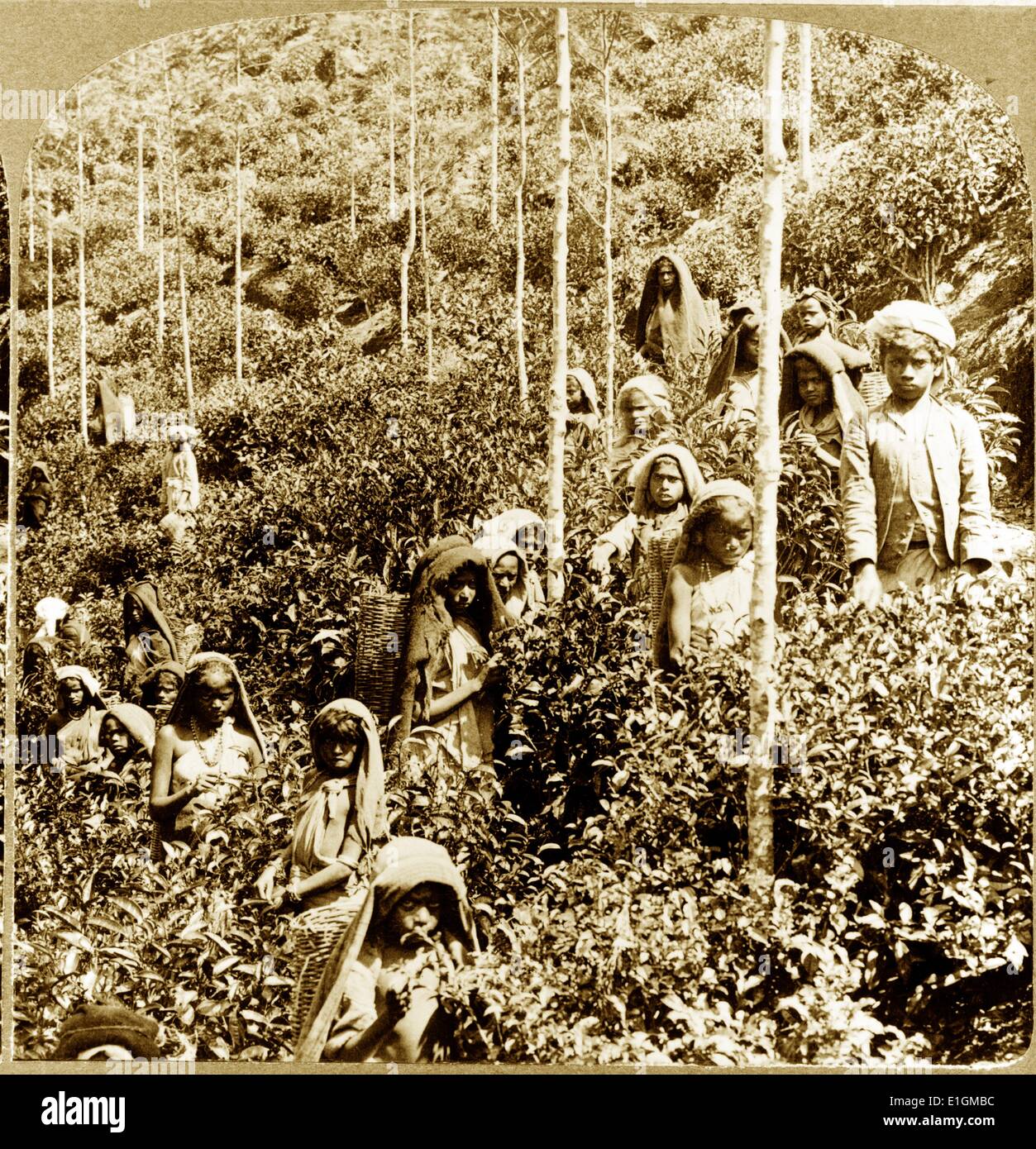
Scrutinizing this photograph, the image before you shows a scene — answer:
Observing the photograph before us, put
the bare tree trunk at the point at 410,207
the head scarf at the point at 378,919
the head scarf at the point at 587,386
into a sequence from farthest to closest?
the head scarf at the point at 587,386 < the bare tree trunk at the point at 410,207 < the head scarf at the point at 378,919

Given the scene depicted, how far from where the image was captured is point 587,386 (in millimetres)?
4363

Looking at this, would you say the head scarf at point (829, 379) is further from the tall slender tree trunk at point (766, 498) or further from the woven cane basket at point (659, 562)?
the woven cane basket at point (659, 562)

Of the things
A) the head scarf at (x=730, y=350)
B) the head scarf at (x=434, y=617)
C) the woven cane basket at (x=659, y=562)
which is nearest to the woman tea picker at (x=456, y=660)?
the head scarf at (x=434, y=617)

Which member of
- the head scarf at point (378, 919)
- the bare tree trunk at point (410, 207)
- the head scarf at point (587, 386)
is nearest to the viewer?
the head scarf at point (378, 919)

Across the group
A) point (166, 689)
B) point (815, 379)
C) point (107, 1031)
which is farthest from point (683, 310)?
point (107, 1031)

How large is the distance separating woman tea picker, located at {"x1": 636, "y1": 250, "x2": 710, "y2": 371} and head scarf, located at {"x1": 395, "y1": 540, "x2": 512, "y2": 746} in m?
0.85

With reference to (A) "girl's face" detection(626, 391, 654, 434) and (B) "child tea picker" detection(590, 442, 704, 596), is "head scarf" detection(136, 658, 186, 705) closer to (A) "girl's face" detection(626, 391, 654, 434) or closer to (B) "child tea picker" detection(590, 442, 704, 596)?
(B) "child tea picker" detection(590, 442, 704, 596)

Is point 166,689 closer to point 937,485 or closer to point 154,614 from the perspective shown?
point 154,614

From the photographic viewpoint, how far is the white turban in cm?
430

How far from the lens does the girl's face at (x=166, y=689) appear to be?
4.30m

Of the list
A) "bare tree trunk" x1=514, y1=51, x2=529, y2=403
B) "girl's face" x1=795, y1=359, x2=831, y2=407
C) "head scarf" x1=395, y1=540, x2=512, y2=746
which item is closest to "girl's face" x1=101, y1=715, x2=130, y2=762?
"head scarf" x1=395, y1=540, x2=512, y2=746

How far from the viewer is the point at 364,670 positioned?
4270 millimetres

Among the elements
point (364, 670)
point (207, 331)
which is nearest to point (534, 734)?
point (364, 670)
